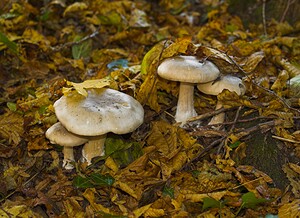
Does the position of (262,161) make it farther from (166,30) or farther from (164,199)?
(166,30)

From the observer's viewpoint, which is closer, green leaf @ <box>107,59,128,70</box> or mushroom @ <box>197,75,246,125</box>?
mushroom @ <box>197,75,246,125</box>

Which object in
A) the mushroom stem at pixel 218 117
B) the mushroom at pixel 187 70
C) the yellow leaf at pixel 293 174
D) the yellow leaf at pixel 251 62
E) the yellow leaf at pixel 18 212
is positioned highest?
the mushroom at pixel 187 70

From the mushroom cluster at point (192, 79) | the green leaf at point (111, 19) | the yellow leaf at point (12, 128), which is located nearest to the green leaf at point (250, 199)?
the mushroom cluster at point (192, 79)

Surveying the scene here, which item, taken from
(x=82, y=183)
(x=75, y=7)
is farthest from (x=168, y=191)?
(x=75, y=7)

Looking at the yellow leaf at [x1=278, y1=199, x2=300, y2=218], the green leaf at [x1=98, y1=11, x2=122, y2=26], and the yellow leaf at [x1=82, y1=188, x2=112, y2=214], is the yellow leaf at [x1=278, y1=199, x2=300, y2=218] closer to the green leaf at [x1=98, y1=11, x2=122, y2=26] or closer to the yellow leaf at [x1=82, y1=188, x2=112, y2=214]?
the yellow leaf at [x1=82, y1=188, x2=112, y2=214]

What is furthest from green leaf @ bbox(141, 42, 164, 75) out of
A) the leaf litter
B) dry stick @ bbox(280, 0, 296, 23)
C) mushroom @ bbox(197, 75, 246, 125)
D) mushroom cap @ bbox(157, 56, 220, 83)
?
dry stick @ bbox(280, 0, 296, 23)

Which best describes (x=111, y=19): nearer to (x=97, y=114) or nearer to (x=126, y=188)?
(x=97, y=114)

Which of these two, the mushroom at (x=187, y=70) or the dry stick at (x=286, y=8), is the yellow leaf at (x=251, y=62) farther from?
the dry stick at (x=286, y=8)
